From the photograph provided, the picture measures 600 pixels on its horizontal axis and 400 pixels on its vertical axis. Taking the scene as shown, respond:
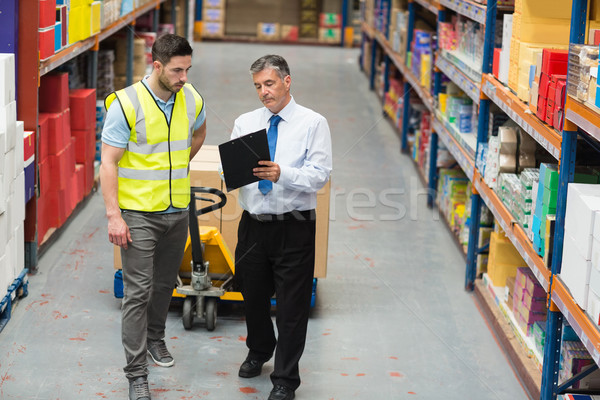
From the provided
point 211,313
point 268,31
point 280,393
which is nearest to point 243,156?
point 280,393

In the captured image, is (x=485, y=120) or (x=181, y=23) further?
(x=181, y=23)

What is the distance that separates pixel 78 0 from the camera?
7.09 metres

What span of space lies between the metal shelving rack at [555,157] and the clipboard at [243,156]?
138 centimetres

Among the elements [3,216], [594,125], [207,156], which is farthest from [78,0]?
[594,125]

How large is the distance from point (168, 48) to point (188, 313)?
1848mm

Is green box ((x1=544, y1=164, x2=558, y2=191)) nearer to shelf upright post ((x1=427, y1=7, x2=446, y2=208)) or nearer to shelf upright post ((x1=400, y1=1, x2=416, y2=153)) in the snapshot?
shelf upright post ((x1=427, y1=7, x2=446, y2=208))

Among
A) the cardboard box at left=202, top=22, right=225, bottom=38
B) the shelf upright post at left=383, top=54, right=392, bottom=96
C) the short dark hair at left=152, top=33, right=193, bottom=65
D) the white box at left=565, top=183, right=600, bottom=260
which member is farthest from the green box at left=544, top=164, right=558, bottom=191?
the cardboard box at left=202, top=22, right=225, bottom=38

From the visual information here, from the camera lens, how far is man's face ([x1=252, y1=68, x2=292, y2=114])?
4098 mm

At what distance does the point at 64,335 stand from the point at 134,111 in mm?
1699

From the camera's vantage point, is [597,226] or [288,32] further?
[288,32]

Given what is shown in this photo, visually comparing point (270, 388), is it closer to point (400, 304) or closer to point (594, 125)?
point (400, 304)

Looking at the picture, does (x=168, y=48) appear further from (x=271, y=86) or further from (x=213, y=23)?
(x=213, y=23)

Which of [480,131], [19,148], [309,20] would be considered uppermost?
[309,20]

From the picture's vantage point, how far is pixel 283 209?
168 inches
